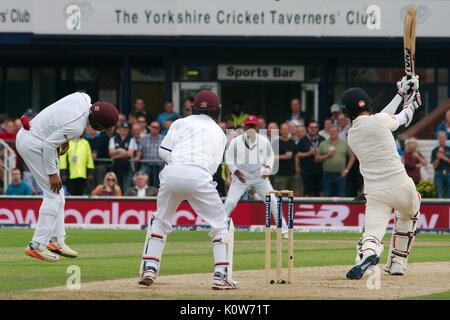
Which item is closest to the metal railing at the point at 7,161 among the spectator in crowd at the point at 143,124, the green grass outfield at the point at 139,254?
the spectator in crowd at the point at 143,124

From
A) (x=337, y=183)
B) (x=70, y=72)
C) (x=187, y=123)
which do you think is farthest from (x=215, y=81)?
(x=187, y=123)

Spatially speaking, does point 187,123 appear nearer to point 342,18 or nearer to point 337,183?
point 337,183

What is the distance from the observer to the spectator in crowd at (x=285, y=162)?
24688mm

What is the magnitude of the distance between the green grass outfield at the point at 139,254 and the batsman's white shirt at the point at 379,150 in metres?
1.81

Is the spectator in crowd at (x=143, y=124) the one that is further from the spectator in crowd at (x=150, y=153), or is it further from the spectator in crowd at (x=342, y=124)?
the spectator in crowd at (x=342, y=124)

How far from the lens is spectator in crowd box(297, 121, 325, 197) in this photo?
81.5ft

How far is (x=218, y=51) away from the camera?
99.3ft

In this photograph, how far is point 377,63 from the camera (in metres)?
30.7

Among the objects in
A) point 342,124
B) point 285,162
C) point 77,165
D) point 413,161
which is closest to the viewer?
point 413,161

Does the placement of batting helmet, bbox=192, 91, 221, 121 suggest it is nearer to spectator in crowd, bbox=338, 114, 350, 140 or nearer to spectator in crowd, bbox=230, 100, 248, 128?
spectator in crowd, bbox=338, 114, 350, 140

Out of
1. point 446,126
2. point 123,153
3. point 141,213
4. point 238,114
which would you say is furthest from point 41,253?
point 238,114

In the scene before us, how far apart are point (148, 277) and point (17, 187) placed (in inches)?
498

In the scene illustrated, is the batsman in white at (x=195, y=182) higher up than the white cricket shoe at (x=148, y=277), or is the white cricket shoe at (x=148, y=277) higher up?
the batsman in white at (x=195, y=182)

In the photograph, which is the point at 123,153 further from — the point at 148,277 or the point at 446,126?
the point at 148,277
